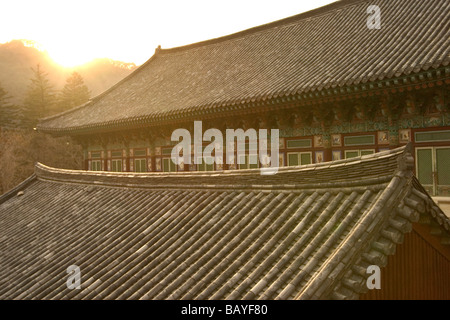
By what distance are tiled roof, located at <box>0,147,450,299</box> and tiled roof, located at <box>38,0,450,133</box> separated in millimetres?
4931

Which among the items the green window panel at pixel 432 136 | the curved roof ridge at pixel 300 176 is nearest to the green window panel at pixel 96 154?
the curved roof ridge at pixel 300 176

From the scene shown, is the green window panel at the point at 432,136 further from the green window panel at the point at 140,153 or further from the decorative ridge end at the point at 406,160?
the green window panel at the point at 140,153

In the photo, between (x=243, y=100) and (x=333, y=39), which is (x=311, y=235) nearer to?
(x=243, y=100)

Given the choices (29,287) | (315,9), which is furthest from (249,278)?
(315,9)

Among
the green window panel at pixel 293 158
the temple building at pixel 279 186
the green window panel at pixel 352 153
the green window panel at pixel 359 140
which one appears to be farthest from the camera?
the green window panel at pixel 293 158

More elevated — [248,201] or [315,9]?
[315,9]

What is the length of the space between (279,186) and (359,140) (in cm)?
677

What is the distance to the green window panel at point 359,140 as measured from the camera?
457 inches

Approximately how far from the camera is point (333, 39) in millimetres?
14445

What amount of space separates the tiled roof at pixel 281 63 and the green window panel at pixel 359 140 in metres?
1.99

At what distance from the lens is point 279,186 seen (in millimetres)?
5867

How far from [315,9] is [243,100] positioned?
7.10 metres

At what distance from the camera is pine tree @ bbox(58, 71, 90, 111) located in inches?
1812

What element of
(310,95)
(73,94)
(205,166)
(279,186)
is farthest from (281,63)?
(73,94)
